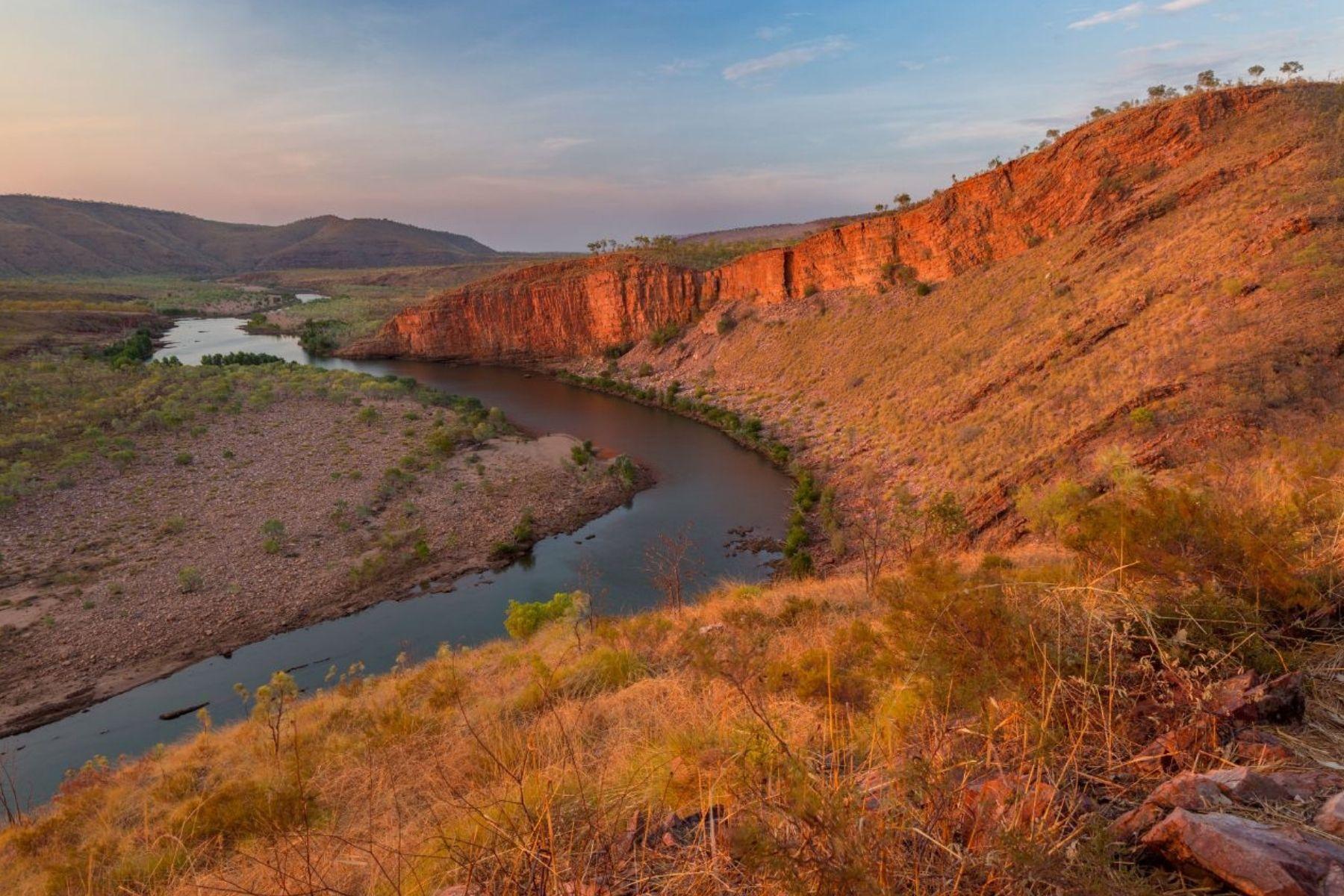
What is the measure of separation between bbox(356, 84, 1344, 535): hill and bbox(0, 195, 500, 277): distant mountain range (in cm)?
13325

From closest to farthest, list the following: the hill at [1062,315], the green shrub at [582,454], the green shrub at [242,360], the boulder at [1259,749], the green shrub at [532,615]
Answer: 1. the boulder at [1259,749]
2. the green shrub at [532,615]
3. the hill at [1062,315]
4. the green shrub at [582,454]
5. the green shrub at [242,360]

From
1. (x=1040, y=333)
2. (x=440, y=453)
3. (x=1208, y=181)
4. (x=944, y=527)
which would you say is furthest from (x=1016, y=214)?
(x=440, y=453)

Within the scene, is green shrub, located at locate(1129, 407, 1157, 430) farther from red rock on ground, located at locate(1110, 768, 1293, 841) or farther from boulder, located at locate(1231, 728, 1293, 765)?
red rock on ground, located at locate(1110, 768, 1293, 841)

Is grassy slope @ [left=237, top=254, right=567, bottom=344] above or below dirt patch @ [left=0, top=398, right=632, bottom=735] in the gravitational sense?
above

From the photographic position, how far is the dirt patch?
1344 cm

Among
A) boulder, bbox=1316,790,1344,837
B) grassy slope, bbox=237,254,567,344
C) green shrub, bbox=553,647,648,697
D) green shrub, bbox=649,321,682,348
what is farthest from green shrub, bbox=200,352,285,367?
boulder, bbox=1316,790,1344,837

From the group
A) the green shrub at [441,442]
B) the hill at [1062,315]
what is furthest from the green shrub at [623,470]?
the hill at [1062,315]

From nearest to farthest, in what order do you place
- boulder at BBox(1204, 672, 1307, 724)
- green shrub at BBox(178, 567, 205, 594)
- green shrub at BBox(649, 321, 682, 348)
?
1. boulder at BBox(1204, 672, 1307, 724)
2. green shrub at BBox(178, 567, 205, 594)
3. green shrub at BBox(649, 321, 682, 348)

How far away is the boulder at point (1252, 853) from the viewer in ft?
4.55

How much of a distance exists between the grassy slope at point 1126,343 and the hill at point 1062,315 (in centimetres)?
6

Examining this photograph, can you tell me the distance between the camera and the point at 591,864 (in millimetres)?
2082

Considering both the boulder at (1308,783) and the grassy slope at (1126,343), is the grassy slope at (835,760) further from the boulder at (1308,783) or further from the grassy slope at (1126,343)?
the grassy slope at (1126,343)

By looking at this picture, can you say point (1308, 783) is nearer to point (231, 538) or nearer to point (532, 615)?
point (532, 615)

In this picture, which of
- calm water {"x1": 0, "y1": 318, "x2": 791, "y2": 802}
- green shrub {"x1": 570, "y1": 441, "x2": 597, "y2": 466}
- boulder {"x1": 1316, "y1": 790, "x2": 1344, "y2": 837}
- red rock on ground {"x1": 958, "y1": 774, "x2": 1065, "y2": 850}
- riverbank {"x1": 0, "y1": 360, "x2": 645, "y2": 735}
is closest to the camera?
boulder {"x1": 1316, "y1": 790, "x2": 1344, "y2": 837}
